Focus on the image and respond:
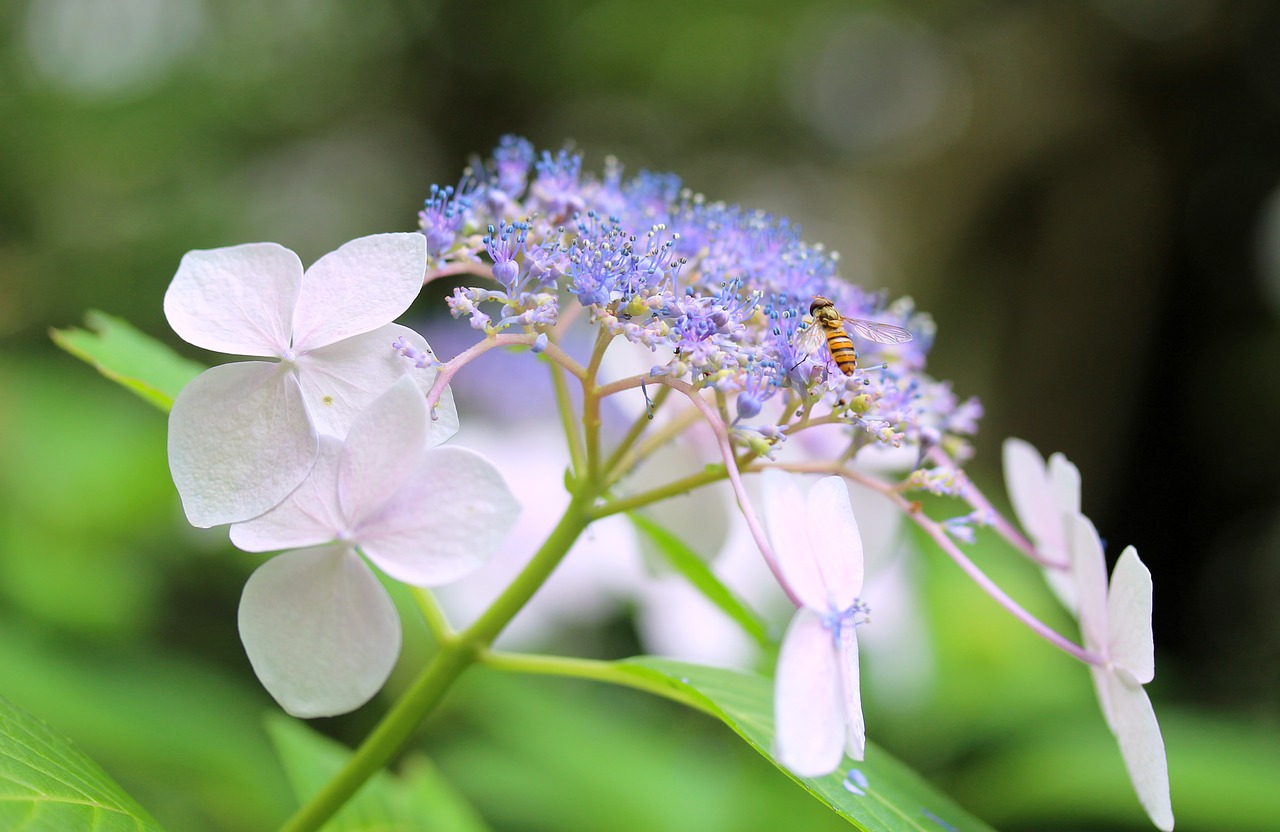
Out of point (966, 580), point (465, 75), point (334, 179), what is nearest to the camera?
point (966, 580)

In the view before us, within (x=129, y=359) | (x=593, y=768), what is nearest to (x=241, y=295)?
(x=129, y=359)

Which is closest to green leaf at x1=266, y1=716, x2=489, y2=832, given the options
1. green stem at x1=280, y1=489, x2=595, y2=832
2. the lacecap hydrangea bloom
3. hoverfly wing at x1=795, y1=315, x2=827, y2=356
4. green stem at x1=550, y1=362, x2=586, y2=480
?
green stem at x1=280, y1=489, x2=595, y2=832

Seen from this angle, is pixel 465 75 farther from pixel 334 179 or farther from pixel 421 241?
pixel 421 241

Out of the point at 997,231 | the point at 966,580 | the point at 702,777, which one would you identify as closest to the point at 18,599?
the point at 702,777

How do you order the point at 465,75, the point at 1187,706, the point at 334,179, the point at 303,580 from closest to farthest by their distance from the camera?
the point at 303,580 → the point at 1187,706 → the point at 465,75 → the point at 334,179

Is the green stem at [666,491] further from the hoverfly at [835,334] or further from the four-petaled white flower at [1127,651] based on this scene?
the four-petaled white flower at [1127,651]

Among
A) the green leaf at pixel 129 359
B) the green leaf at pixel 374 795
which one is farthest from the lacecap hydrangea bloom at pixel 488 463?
the green leaf at pixel 374 795

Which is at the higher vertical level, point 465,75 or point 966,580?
point 465,75
